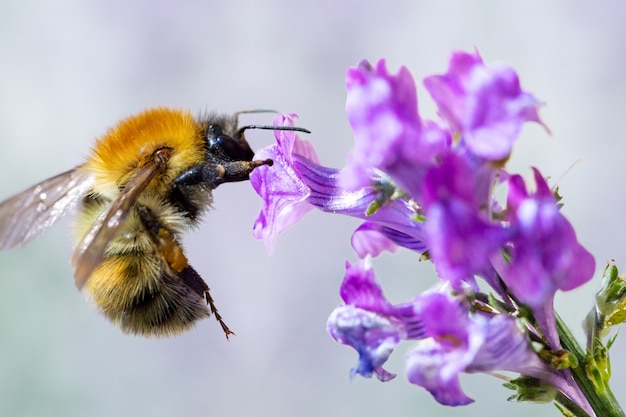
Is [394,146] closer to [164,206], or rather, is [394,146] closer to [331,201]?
[331,201]

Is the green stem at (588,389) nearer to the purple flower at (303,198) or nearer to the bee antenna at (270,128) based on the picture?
the purple flower at (303,198)

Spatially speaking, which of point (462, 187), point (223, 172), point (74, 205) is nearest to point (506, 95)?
point (462, 187)

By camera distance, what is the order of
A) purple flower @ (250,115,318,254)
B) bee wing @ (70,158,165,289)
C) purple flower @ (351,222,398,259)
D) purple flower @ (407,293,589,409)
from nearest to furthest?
1. purple flower @ (407,293,589,409)
2. bee wing @ (70,158,165,289)
3. purple flower @ (250,115,318,254)
4. purple flower @ (351,222,398,259)

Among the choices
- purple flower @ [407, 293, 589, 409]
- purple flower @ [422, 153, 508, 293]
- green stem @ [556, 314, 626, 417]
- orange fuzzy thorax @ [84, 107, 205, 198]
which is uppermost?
purple flower @ [422, 153, 508, 293]

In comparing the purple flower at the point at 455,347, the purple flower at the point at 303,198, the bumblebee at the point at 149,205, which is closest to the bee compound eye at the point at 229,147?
the bumblebee at the point at 149,205

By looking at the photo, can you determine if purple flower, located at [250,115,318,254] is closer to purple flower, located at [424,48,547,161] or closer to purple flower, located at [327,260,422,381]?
purple flower, located at [327,260,422,381]

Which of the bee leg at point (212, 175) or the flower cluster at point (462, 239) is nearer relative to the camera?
the flower cluster at point (462, 239)

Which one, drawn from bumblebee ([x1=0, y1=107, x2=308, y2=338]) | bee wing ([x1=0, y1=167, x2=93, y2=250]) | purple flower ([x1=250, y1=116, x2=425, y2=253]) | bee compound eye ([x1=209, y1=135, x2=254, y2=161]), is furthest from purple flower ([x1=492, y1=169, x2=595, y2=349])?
bee wing ([x1=0, y1=167, x2=93, y2=250])
